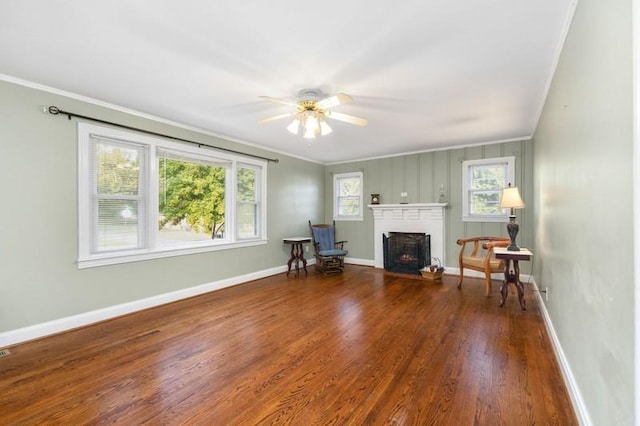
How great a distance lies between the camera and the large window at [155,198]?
317 cm

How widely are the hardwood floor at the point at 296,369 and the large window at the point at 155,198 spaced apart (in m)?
0.88

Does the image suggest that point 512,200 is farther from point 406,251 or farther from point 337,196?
point 337,196

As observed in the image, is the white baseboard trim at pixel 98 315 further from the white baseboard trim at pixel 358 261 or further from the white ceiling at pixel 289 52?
the white baseboard trim at pixel 358 261

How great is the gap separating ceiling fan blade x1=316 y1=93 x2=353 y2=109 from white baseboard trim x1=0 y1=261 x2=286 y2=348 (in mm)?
3148

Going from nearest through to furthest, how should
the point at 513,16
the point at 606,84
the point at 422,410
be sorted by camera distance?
the point at 606,84
the point at 422,410
the point at 513,16

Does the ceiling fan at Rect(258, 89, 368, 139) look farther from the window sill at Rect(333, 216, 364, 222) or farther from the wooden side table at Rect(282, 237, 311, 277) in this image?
the window sill at Rect(333, 216, 364, 222)

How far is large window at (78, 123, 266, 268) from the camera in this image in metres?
3.17

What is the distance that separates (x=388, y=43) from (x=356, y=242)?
486 centimetres

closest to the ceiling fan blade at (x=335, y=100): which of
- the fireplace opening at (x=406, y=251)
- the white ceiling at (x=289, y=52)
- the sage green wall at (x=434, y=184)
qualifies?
the white ceiling at (x=289, y=52)

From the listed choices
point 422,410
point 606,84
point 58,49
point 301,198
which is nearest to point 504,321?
point 422,410

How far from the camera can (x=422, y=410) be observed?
1707mm

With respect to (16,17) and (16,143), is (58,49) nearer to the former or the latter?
(16,17)

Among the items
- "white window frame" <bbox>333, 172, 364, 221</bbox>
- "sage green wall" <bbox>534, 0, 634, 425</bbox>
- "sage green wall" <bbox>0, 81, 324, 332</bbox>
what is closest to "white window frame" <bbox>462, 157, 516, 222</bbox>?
"white window frame" <bbox>333, 172, 364, 221</bbox>

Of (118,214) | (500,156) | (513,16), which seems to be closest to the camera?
(513,16)
